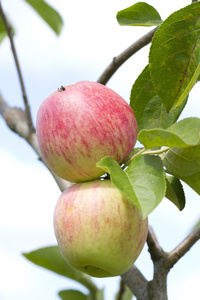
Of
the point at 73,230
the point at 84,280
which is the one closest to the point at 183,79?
the point at 73,230

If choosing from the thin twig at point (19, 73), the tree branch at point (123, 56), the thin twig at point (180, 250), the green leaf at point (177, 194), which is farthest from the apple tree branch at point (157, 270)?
the thin twig at point (19, 73)

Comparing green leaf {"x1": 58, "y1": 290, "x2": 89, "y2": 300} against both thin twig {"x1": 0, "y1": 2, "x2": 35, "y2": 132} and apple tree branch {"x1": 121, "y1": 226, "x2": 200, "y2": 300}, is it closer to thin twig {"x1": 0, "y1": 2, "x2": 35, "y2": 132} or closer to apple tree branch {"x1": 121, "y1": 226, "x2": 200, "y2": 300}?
apple tree branch {"x1": 121, "y1": 226, "x2": 200, "y2": 300}

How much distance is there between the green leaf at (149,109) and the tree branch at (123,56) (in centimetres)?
27

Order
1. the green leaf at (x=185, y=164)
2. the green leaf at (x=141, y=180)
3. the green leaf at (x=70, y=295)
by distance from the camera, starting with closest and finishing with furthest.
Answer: the green leaf at (x=141, y=180), the green leaf at (x=185, y=164), the green leaf at (x=70, y=295)

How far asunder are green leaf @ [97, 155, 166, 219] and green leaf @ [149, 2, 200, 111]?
12 cm

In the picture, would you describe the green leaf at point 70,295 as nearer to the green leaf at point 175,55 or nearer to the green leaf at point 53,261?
the green leaf at point 53,261

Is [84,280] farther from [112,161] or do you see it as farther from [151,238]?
[112,161]

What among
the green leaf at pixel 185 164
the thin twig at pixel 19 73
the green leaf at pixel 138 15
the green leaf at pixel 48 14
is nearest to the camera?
the green leaf at pixel 185 164

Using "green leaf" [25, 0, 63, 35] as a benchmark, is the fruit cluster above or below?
below

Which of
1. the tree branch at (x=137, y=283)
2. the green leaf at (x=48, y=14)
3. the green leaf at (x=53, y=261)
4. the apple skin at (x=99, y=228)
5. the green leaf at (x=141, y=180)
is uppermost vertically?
the green leaf at (x=48, y=14)

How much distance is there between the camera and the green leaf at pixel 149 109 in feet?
3.21

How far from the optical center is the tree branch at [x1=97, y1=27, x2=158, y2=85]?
121 cm

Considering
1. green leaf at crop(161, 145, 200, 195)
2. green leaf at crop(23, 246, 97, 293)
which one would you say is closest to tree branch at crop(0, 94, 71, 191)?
green leaf at crop(23, 246, 97, 293)

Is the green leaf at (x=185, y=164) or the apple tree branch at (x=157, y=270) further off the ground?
the green leaf at (x=185, y=164)
